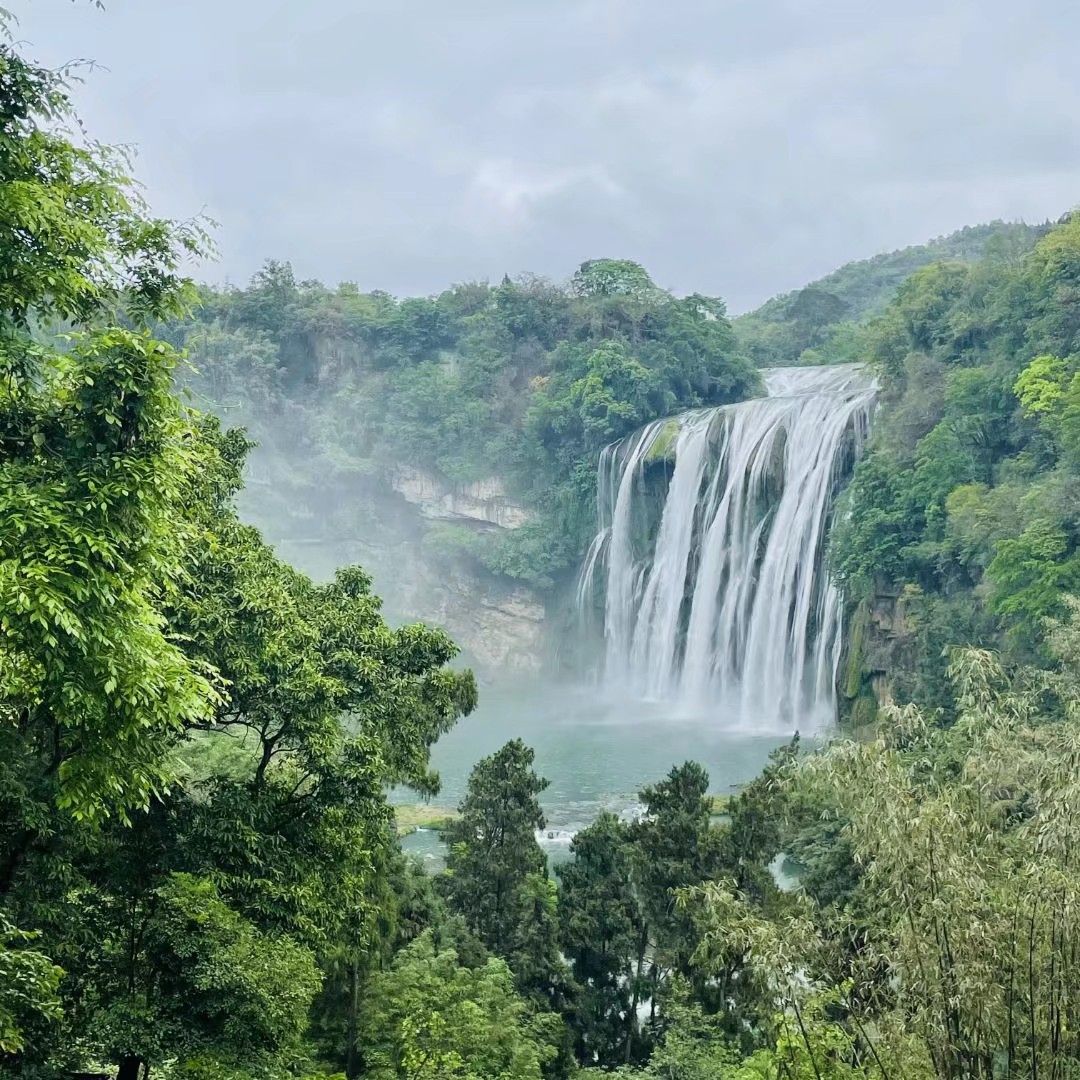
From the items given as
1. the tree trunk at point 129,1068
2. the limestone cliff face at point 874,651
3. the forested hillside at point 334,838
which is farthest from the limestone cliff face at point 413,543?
the tree trunk at point 129,1068

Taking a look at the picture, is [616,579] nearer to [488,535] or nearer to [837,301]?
[488,535]

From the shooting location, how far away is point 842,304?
5653cm

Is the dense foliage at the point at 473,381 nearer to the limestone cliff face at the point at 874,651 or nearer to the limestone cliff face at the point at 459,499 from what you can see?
the limestone cliff face at the point at 459,499

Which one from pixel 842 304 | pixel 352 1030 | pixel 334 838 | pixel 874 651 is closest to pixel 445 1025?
pixel 352 1030

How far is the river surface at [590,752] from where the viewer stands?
2192 centimetres

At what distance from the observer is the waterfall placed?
2791 cm

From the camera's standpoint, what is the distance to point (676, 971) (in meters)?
11.3

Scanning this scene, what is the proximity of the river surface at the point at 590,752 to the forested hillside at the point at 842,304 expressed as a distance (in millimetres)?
14462

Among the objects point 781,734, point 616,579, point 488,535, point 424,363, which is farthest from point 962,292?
point 424,363

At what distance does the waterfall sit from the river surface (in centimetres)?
131

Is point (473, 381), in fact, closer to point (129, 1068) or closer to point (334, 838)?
point (334, 838)

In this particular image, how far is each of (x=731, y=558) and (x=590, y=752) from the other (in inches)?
279

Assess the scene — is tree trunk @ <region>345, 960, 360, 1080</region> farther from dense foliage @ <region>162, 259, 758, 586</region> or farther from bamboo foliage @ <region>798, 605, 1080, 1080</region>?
dense foliage @ <region>162, 259, 758, 586</region>

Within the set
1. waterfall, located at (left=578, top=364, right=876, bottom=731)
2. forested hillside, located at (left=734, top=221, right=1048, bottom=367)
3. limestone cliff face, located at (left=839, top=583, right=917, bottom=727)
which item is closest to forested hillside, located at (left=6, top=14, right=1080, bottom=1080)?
→ limestone cliff face, located at (left=839, top=583, right=917, bottom=727)
